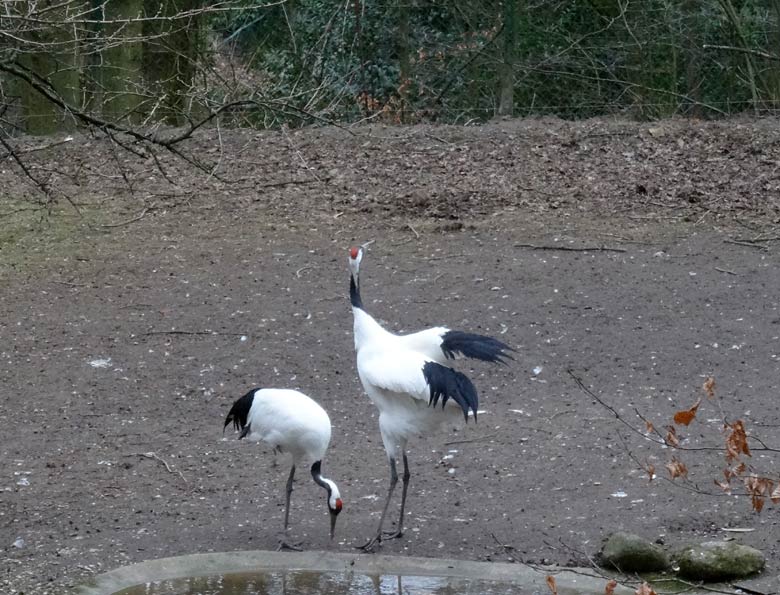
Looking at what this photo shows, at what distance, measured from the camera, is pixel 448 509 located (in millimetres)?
6223

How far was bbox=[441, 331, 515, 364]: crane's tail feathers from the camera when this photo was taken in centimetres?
579

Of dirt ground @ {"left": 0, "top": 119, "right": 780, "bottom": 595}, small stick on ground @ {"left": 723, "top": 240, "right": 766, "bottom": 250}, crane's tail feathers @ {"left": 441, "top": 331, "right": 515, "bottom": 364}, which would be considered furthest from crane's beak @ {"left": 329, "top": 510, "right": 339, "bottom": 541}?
small stick on ground @ {"left": 723, "top": 240, "right": 766, "bottom": 250}

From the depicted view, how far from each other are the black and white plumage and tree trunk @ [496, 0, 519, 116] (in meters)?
7.40

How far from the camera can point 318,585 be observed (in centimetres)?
538

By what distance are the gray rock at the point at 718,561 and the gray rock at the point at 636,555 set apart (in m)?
0.09

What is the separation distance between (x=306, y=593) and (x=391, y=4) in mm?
9856

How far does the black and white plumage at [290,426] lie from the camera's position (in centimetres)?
607

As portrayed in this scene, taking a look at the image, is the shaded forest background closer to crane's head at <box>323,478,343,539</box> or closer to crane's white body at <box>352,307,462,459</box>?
crane's white body at <box>352,307,462,459</box>

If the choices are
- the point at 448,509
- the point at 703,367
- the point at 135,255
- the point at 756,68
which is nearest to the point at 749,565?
the point at 448,509

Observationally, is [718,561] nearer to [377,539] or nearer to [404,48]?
[377,539]

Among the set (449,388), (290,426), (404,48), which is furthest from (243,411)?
(404,48)

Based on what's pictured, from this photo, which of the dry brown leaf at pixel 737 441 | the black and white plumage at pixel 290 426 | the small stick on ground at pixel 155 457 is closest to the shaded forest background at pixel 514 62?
the small stick on ground at pixel 155 457

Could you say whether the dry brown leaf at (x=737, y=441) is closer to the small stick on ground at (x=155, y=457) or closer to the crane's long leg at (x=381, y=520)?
the crane's long leg at (x=381, y=520)

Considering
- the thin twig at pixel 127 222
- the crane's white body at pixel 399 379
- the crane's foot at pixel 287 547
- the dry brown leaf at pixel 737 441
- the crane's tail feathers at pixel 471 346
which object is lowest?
the thin twig at pixel 127 222
